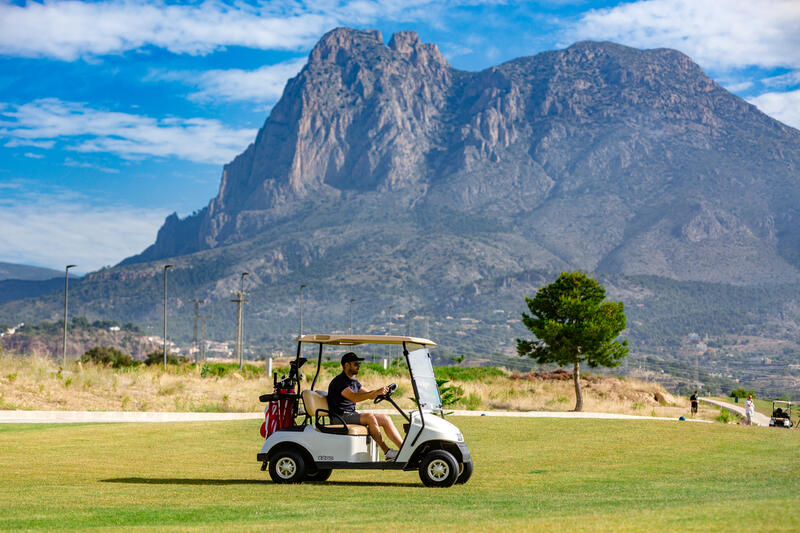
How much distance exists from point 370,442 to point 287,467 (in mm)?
1397

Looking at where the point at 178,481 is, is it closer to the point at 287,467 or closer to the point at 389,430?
the point at 287,467

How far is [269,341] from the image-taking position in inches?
6599

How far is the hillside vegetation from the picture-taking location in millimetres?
34344

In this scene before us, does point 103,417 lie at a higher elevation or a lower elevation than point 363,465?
lower

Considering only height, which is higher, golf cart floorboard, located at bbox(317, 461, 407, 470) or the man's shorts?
the man's shorts

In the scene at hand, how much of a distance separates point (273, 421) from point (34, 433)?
12.2 metres

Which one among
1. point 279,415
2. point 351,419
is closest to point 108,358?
point 279,415

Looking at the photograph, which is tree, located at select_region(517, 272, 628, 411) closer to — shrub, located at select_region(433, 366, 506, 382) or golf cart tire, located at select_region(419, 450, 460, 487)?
shrub, located at select_region(433, 366, 506, 382)

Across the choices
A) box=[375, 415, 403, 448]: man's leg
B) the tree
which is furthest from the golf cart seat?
the tree

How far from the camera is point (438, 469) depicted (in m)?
13.4

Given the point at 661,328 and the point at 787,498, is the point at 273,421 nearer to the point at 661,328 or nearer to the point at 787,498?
the point at 787,498

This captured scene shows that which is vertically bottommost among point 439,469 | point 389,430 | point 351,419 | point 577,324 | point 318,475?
point 318,475


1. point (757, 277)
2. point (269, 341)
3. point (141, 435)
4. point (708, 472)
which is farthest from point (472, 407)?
point (757, 277)

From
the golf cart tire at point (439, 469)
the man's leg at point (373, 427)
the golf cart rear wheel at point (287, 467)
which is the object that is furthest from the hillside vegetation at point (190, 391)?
the golf cart tire at point (439, 469)
